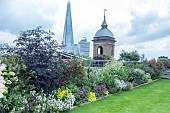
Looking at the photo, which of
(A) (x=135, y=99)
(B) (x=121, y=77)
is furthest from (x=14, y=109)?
(B) (x=121, y=77)

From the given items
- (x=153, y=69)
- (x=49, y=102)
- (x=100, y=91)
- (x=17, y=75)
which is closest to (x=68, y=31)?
(x=153, y=69)

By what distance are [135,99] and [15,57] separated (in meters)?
3.98

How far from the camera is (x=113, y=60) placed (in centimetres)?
1080

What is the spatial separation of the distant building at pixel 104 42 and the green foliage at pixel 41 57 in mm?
19163

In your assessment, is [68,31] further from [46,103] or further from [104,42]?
[46,103]

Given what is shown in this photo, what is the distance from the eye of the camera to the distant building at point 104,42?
2569 centimetres

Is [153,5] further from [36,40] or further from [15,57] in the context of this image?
[15,57]

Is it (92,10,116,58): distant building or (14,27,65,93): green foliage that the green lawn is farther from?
(92,10,116,58): distant building

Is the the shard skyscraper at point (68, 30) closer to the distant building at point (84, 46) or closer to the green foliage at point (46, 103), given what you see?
the distant building at point (84, 46)

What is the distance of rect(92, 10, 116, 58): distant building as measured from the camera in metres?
25.7

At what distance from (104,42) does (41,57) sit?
19862 mm

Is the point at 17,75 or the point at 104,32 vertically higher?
the point at 104,32

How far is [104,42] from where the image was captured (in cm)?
2561

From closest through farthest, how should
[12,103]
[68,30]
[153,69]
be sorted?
[12,103] < [153,69] < [68,30]
